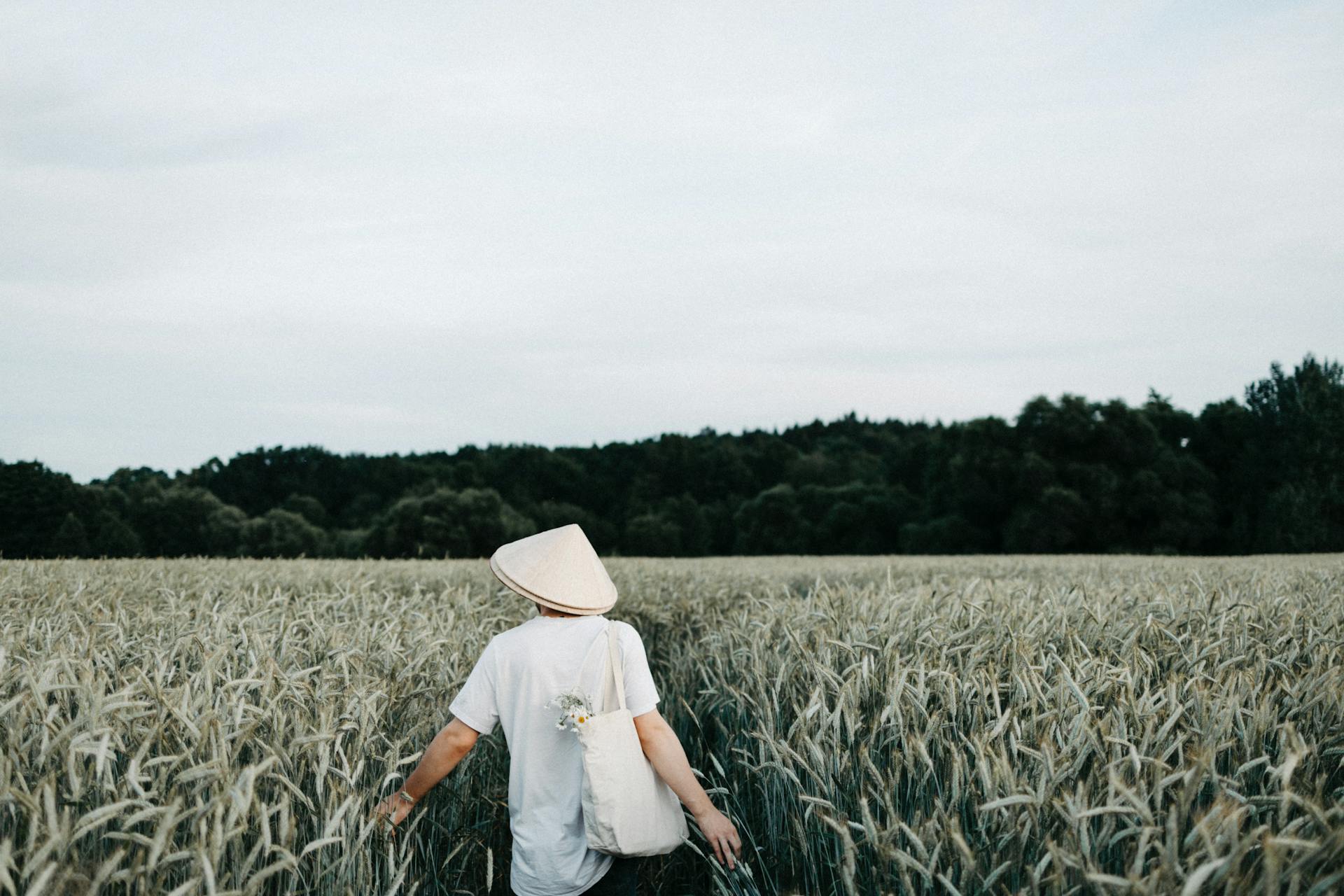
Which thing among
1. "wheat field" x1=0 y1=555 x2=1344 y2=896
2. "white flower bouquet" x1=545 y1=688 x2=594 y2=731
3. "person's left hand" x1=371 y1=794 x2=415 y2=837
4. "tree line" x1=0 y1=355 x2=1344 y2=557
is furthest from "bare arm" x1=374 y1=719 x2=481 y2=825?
"tree line" x1=0 y1=355 x2=1344 y2=557

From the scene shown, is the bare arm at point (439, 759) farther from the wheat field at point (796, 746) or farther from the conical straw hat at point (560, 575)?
the conical straw hat at point (560, 575)

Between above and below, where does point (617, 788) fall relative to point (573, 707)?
below

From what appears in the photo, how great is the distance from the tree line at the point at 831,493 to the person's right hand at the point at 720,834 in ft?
77.1

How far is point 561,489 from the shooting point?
187 ft

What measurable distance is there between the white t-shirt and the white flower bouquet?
2.7 inches

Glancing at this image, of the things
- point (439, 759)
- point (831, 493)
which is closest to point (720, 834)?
point (439, 759)

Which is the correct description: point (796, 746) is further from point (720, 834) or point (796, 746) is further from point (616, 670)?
point (616, 670)

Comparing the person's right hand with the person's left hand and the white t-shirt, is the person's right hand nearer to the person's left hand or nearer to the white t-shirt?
the white t-shirt

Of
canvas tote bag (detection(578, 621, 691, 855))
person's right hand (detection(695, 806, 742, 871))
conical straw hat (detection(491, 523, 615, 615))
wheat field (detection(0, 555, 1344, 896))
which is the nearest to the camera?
wheat field (detection(0, 555, 1344, 896))

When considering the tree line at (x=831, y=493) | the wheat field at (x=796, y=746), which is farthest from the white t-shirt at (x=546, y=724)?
the tree line at (x=831, y=493)

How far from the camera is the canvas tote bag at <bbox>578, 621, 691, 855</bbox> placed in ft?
8.19

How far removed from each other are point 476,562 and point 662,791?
9779 mm

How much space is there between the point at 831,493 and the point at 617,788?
155 feet

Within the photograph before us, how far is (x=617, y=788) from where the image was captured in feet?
8.26
